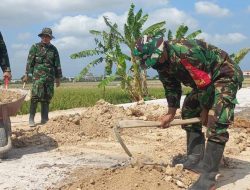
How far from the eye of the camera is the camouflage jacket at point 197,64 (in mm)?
3836

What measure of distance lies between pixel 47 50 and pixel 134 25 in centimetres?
638

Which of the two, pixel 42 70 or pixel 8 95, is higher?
pixel 42 70

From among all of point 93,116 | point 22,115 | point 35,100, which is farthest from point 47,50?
point 22,115

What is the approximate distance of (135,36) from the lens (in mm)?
14570

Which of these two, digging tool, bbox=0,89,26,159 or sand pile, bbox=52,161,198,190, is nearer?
sand pile, bbox=52,161,198,190

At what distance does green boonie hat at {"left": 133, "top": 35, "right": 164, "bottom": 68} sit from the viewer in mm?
3881

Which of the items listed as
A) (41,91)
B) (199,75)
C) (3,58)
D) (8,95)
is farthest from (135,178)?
(41,91)

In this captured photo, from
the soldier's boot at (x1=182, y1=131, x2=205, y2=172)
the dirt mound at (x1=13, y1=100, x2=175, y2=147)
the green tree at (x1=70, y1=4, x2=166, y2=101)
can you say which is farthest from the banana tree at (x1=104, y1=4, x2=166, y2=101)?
the soldier's boot at (x1=182, y1=131, x2=205, y2=172)

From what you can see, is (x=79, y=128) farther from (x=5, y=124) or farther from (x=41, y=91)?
(x=5, y=124)

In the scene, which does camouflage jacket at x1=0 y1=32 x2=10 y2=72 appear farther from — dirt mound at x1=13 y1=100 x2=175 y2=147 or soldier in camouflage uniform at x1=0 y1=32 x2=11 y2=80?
dirt mound at x1=13 y1=100 x2=175 y2=147

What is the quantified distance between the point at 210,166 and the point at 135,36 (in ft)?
35.4

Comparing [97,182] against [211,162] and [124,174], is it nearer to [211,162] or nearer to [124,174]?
[124,174]

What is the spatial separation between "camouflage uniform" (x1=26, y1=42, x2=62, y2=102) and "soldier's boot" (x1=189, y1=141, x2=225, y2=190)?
491cm

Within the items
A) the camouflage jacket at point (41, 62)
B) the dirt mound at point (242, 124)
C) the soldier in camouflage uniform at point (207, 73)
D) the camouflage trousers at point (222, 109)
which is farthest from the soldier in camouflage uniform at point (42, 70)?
the camouflage trousers at point (222, 109)
